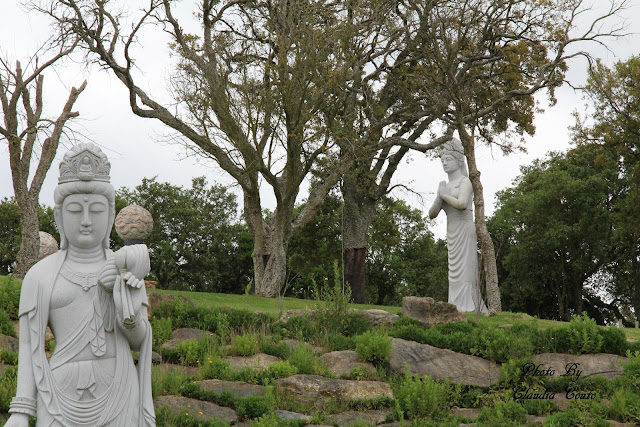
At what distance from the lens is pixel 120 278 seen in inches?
227

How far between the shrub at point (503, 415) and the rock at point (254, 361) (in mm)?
3300

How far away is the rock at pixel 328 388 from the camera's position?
1070cm

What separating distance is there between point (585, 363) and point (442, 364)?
2310 mm

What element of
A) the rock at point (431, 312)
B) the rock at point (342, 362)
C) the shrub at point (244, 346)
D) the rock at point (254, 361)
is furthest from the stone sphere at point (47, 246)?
the rock at point (431, 312)

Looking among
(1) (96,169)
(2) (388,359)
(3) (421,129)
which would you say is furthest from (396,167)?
(1) (96,169)

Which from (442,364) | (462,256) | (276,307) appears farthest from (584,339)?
(276,307)

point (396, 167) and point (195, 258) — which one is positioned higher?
point (396, 167)

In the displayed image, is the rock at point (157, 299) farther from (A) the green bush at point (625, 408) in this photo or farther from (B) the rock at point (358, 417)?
(A) the green bush at point (625, 408)

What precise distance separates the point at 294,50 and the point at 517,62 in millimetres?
7464

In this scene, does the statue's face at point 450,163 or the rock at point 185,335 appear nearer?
the rock at point 185,335

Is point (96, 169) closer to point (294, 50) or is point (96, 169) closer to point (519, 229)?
point (294, 50)

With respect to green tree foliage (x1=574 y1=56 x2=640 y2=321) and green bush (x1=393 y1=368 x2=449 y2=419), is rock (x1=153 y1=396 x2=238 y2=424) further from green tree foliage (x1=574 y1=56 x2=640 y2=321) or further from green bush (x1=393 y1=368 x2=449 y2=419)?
green tree foliage (x1=574 y1=56 x2=640 y2=321)

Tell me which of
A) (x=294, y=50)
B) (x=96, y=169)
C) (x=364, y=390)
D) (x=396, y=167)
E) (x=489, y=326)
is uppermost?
(x=294, y=50)

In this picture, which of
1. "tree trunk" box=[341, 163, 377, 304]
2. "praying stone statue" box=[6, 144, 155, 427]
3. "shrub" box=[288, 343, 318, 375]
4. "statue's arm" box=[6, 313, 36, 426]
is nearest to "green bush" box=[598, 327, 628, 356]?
"shrub" box=[288, 343, 318, 375]
